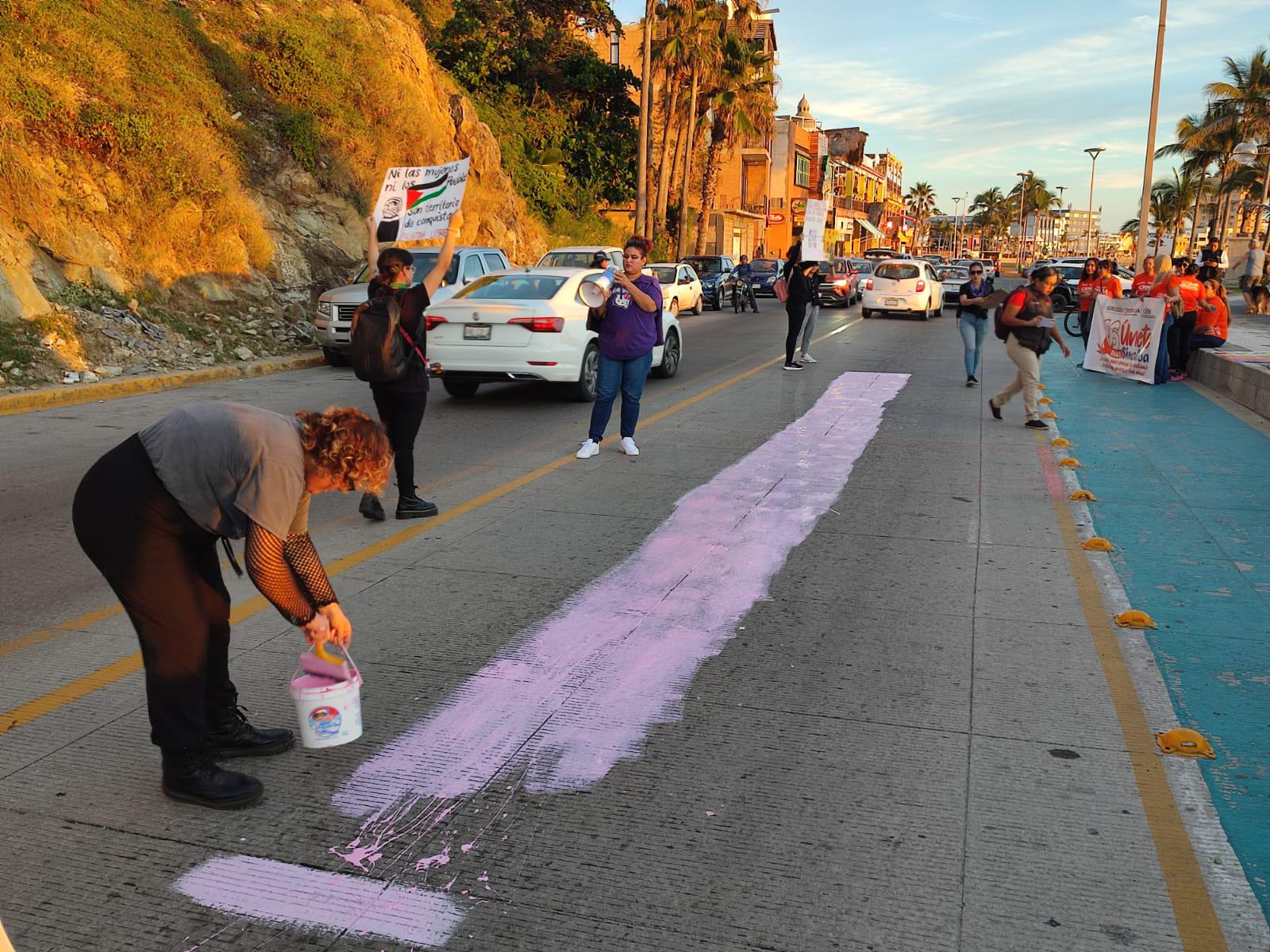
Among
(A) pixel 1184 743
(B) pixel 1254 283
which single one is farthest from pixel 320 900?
(B) pixel 1254 283

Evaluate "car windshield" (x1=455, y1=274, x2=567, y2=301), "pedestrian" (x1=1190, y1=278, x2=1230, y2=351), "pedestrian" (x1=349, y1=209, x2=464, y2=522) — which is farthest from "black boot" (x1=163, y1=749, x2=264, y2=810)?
"pedestrian" (x1=1190, y1=278, x2=1230, y2=351)

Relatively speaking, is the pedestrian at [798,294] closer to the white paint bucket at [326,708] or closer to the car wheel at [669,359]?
the car wheel at [669,359]

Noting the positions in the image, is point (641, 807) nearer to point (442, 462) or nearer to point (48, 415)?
point (442, 462)

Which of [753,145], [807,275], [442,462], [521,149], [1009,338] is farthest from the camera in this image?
[753,145]

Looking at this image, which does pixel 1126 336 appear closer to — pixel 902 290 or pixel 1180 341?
pixel 1180 341

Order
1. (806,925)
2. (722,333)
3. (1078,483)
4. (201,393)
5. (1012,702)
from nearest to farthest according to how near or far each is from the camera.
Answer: (806,925) → (1012,702) → (1078,483) → (201,393) → (722,333)

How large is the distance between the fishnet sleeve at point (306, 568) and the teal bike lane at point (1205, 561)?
9.48 feet

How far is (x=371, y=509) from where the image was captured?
706cm

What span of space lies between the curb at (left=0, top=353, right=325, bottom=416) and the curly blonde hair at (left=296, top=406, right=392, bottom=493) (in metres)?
10.3

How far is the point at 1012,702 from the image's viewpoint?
4.26 m

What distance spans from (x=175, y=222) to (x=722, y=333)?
37.3 ft

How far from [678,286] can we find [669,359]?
12030 mm

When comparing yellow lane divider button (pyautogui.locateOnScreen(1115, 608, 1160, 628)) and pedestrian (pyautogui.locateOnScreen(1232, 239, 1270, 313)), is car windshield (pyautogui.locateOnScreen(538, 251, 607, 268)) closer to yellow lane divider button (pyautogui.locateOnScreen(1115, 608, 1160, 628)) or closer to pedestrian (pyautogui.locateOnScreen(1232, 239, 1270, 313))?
pedestrian (pyautogui.locateOnScreen(1232, 239, 1270, 313))

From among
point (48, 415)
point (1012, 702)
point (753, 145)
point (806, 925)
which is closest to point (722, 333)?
point (48, 415)
